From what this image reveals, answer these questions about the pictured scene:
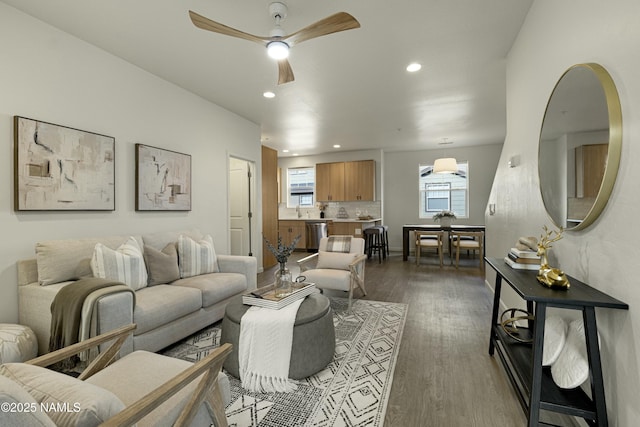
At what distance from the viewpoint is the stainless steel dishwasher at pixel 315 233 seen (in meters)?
7.59

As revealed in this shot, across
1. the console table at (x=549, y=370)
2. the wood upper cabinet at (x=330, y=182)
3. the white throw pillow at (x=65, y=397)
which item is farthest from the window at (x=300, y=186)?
the white throw pillow at (x=65, y=397)

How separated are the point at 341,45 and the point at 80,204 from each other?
2779 millimetres

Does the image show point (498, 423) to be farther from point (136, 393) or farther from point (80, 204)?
point (80, 204)

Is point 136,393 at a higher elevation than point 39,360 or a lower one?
lower

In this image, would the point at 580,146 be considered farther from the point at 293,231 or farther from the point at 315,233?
the point at 293,231

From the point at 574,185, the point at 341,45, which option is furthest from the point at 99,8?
the point at 574,185

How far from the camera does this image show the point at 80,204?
2.65 meters

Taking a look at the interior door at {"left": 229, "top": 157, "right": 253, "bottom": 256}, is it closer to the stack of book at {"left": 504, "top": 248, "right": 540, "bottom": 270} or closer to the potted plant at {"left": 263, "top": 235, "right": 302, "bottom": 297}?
the potted plant at {"left": 263, "top": 235, "right": 302, "bottom": 297}

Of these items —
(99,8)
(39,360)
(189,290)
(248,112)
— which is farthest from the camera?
(248,112)

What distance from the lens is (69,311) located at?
186 centimetres

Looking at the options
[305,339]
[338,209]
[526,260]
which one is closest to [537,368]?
[526,260]

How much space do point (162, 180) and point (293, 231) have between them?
4.77m

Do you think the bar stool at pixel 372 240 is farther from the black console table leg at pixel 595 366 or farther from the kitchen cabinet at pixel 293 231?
the black console table leg at pixel 595 366

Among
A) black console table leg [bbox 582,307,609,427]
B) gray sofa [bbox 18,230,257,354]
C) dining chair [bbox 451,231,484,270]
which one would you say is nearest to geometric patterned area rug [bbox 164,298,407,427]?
gray sofa [bbox 18,230,257,354]
